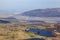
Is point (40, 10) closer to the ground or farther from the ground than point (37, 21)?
farther from the ground

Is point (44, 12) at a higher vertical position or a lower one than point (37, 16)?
higher

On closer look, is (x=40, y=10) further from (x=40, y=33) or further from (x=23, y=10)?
(x=40, y=33)

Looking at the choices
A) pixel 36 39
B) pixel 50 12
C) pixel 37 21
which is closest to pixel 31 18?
pixel 37 21

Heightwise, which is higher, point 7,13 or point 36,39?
point 7,13

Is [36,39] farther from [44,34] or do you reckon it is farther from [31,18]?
[31,18]

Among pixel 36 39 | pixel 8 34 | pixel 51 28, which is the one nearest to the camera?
pixel 36 39

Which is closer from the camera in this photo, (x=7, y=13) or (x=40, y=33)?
(x=40, y=33)

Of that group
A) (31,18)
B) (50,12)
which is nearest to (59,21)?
(50,12)

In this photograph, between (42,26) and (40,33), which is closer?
(40,33)

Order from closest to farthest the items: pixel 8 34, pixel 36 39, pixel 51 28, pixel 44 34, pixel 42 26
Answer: pixel 36 39
pixel 8 34
pixel 44 34
pixel 51 28
pixel 42 26
